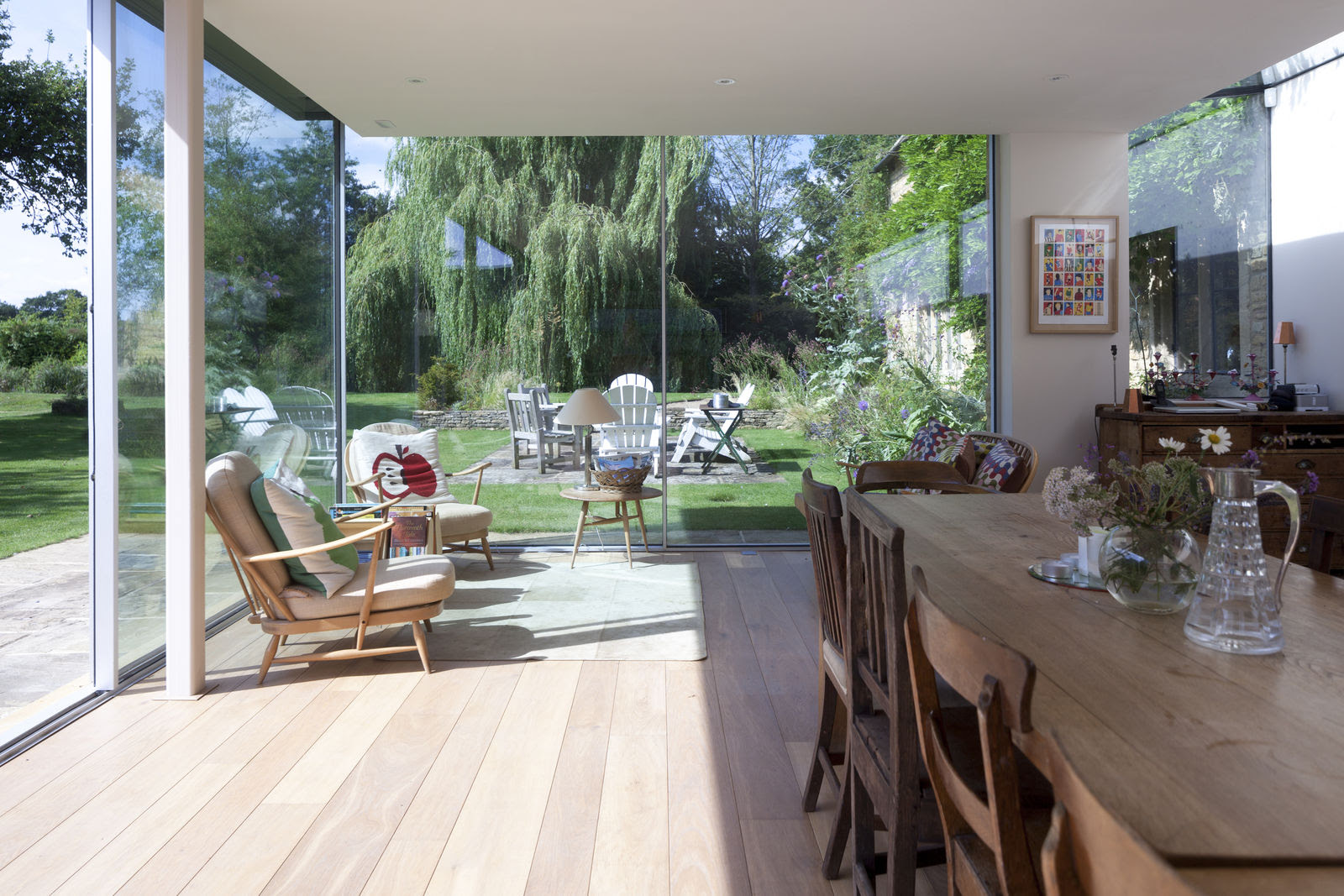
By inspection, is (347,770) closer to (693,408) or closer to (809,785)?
(809,785)

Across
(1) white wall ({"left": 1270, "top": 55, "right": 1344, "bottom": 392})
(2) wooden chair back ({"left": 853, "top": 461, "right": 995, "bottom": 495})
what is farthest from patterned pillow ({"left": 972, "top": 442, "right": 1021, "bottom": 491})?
(1) white wall ({"left": 1270, "top": 55, "right": 1344, "bottom": 392})

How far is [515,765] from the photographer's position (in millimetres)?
3074

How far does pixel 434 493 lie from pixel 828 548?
13.9 feet

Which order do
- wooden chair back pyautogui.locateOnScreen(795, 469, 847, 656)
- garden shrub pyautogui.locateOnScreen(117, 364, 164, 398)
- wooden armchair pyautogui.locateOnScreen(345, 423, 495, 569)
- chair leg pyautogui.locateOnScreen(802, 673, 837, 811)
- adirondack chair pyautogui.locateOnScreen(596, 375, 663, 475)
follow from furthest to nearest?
1. adirondack chair pyautogui.locateOnScreen(596, 375, 663, 475)
2. wooden armchair pyautogui.locateOnScreen(345, 423, 495, 569)
3. garden shrub pyautogui.locateOnScreen(117, 364, 164, 398)
4. chair leg pyautogui.locateOnScreen(802, 673, 837, 811)
5. wooden chair back pyautogui.locateOnScreen(795, 469, 847, 656)

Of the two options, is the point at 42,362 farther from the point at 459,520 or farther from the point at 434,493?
the point at 434,493

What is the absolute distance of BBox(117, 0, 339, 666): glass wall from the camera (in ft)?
12.4

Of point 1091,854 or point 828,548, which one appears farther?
point 828,548

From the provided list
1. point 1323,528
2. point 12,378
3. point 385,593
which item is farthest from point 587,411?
point 1323,528

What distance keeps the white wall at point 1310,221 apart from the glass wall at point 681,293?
1915 millimetres

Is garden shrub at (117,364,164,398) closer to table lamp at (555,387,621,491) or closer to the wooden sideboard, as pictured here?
table lamp at (555,387,621,491)

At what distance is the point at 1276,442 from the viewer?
5.62 metres

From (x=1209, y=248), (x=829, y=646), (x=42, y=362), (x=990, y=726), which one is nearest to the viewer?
(x=990, y=726)

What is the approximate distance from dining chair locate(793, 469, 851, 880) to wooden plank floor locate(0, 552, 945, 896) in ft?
0.30

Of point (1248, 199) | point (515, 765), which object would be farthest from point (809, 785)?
point (1248, 199)
